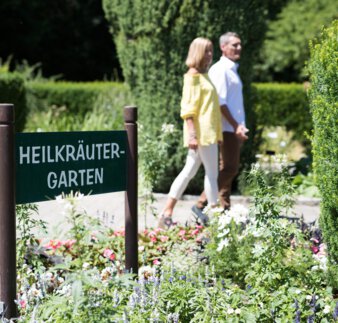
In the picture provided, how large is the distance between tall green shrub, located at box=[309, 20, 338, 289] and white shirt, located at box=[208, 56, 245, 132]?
A: 2.37 metres

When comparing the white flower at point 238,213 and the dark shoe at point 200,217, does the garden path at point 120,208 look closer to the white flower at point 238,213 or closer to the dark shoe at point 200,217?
the dark shoe at point 200,217

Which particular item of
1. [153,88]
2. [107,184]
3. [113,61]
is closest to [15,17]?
[113,61]

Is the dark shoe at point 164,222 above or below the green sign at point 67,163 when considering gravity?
below

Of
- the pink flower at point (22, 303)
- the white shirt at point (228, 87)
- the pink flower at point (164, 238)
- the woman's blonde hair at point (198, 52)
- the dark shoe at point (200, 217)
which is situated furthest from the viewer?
the white shirt at point (228, 87)

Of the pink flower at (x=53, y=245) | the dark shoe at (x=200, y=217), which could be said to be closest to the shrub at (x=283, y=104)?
the dark shoe at (x=200, y=217)

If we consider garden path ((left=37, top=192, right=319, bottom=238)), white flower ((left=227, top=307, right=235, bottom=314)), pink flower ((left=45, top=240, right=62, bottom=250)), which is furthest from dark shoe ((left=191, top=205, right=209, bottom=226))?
white flower ((left=227, top=307, right=235, bottom=314))

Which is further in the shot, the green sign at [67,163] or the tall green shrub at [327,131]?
the tall green shrub at [327,131]

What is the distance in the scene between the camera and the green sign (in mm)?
3617

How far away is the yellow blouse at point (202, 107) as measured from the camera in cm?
630

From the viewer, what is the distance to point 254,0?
28.0 ft

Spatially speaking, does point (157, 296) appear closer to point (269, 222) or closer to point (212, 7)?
point (269, 222)

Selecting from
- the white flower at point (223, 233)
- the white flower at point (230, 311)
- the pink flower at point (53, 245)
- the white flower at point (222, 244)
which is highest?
the white flower at point (223, 233)

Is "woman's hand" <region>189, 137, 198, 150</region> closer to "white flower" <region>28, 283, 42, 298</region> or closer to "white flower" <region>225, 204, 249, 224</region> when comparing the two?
"white flower" <region>225, 204, 249, 224</region>

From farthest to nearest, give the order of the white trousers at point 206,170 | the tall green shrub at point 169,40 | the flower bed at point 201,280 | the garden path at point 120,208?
the tall green shrub at point 169,40, the garden path at point 120,208, the white trousers at point 206,170, the flower bed at point 201,280
